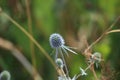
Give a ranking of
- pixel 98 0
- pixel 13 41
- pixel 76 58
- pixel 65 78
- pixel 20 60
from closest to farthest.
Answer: pixel 65 78
pixel 20 60
pixel 76 58
pixel 13 41
pixel 98 0

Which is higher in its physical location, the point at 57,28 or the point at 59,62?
the point at 57,28

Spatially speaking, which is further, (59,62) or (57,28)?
(57,28)

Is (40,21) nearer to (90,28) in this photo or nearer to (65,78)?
(90,28)

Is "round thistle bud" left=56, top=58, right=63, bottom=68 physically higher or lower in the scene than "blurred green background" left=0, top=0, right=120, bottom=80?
lower

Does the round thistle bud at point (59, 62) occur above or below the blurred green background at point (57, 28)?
below

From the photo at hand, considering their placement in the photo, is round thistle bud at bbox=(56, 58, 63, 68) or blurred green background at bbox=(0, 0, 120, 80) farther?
blurred green background at bbox=(0, 0, 120, 80)

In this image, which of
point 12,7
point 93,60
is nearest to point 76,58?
point 12,7

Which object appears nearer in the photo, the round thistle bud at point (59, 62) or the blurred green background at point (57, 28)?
the round thistle bud at point (59, 62)

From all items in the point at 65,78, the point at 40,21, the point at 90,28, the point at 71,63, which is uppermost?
the point at 40,21
